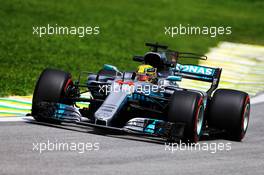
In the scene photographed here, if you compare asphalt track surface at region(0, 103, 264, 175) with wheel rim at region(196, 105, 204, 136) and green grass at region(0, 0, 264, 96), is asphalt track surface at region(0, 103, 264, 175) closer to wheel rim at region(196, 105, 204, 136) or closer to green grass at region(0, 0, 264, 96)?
wheel rim at region(196, 105, 204, 136)

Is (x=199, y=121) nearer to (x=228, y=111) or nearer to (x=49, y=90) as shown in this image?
(x=228, y=111)

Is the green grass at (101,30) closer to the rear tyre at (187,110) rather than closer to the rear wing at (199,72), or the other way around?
the rear wing at (199,72)

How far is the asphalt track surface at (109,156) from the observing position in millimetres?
9484

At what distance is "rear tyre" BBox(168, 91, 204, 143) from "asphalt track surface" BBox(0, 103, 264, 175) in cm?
40

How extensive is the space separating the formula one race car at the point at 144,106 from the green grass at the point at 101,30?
3.64 m

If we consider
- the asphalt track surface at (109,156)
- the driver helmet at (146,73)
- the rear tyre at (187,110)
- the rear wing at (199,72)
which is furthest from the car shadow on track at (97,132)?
the rear wing at (199,72)

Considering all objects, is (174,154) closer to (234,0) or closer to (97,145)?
(97,145)

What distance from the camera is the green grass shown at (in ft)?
71.3

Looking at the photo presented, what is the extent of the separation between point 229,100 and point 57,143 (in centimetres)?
305

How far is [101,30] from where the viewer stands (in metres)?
30.6

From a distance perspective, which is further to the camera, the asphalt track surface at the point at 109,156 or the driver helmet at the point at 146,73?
the driver helmet at the point at 146,73

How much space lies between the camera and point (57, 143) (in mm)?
11109

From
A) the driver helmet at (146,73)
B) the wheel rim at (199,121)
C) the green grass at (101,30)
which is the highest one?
the green grass at (101,30)

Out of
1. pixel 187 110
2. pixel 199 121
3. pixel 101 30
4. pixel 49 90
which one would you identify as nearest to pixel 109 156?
pixel 187 110
